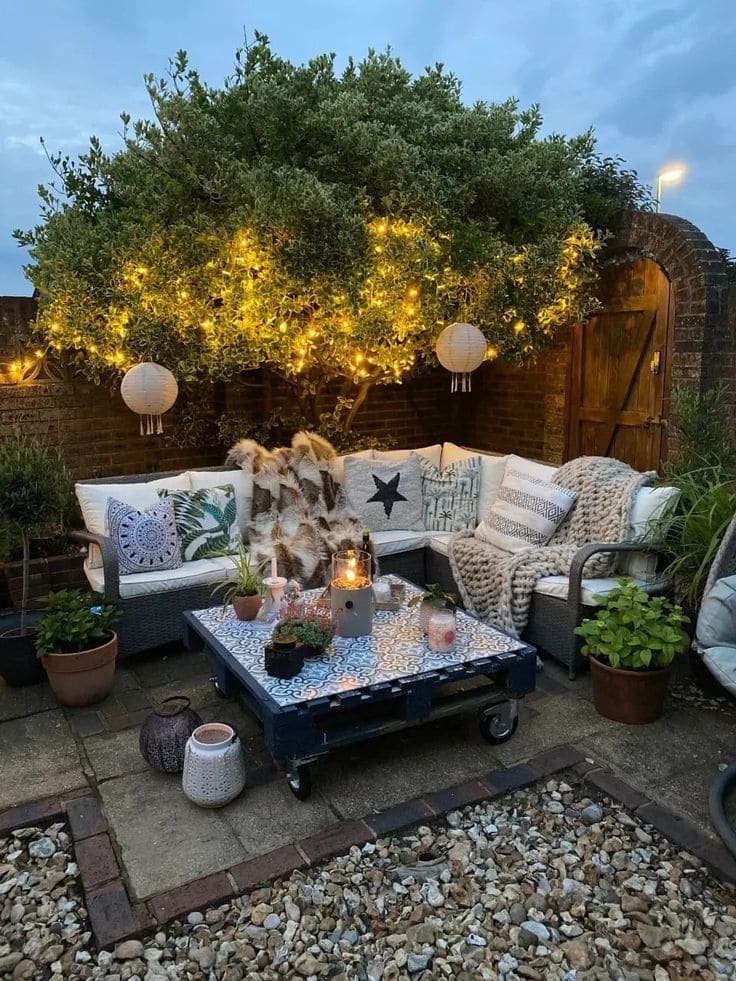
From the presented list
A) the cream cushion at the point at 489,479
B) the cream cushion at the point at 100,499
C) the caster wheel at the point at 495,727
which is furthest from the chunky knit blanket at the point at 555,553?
the cream cushion at the point at 100,499

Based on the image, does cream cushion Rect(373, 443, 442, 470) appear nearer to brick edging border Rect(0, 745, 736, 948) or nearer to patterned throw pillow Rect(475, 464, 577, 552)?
patterned throw pillow Rect(475, 464, 577, 552)

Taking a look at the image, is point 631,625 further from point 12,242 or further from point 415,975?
point 12,242

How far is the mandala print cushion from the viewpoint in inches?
183

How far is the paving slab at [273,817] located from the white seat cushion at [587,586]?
1.57 m

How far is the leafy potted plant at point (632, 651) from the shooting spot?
3039 millimetres

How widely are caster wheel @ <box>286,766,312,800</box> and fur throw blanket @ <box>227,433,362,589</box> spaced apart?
1.56m

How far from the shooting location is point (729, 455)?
445 centimetres

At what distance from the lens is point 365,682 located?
8.74 feet

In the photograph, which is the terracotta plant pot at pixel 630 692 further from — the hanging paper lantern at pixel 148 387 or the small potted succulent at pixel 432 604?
the hanging paper lantern at pixel 148 387

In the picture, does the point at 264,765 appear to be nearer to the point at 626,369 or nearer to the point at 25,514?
the point at 25,514

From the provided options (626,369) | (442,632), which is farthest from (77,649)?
(626,369)

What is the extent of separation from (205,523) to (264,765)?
1.61 metres

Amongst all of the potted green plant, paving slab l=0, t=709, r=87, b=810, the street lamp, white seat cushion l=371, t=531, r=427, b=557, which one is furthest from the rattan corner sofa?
the street lamp

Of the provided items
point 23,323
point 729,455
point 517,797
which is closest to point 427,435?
point 729,455
